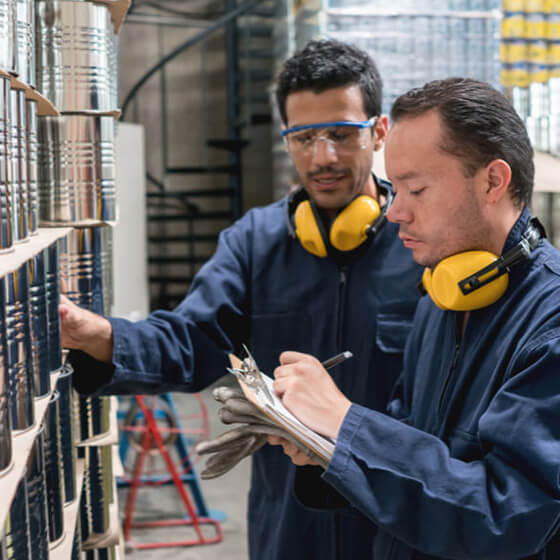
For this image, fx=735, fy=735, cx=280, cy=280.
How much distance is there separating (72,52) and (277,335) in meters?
0.86

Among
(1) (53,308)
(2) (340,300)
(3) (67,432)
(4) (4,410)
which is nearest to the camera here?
(4) (4,410)

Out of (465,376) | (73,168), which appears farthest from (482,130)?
(73,168)

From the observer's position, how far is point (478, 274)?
4.00 ft

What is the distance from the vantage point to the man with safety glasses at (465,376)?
105cm

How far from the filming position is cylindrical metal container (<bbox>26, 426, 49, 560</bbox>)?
111cm

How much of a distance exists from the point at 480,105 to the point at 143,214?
452 cm

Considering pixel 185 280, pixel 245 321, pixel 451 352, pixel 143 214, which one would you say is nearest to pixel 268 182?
pixel 185 280

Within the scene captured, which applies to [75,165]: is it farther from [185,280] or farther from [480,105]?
[185,280]

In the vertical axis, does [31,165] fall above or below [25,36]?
below

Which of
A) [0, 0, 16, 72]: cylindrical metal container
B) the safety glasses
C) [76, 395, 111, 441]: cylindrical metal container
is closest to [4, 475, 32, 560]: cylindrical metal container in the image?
[0, 0, 16, 72]: cylindrical metal container

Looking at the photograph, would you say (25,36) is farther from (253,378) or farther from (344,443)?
(344,443)

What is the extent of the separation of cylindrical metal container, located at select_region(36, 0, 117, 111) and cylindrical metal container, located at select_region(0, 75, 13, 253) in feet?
2.42

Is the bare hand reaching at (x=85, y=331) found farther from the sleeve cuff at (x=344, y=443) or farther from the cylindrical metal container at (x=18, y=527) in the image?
the sleeve cuff at (x=344, y=443)

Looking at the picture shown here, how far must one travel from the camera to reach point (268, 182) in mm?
8875
